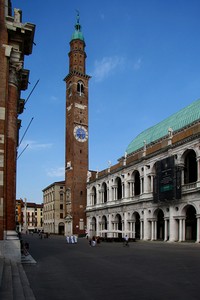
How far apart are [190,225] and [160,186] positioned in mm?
6610

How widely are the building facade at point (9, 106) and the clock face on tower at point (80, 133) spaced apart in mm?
57417

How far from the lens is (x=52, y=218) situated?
99.2 meters

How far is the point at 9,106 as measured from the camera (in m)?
20.0

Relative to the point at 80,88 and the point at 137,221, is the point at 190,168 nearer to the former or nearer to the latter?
the point at 137,221

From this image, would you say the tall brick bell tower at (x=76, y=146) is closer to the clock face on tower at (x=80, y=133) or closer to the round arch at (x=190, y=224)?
the clock face on tower at (x=80, y=133)

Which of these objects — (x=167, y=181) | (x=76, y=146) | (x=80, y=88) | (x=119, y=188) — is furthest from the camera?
(x=80, y=88)

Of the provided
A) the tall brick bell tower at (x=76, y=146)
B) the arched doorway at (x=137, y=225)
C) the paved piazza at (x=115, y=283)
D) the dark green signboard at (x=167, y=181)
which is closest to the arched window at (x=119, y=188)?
the arched doorway at (x=137, y=225)

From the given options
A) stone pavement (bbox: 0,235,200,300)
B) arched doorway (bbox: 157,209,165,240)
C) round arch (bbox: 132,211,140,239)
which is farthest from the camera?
round arch (bbox: 132,211,140,239)

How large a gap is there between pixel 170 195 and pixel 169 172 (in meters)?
3.10

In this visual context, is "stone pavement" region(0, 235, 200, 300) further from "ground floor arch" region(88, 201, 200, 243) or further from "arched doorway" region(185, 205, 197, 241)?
"arched doorway" region(185, 205, 197, 241)

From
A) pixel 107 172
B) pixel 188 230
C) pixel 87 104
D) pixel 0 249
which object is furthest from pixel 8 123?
pixel 87 104

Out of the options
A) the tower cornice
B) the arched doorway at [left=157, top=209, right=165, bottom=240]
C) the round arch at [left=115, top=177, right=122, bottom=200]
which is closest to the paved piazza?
the arched doorway at [left=157, top=209, right=165, bottom=240]

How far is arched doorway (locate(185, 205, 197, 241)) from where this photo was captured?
45844 millimetres

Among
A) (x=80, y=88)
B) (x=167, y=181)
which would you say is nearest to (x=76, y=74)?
(x=80, y=88)
